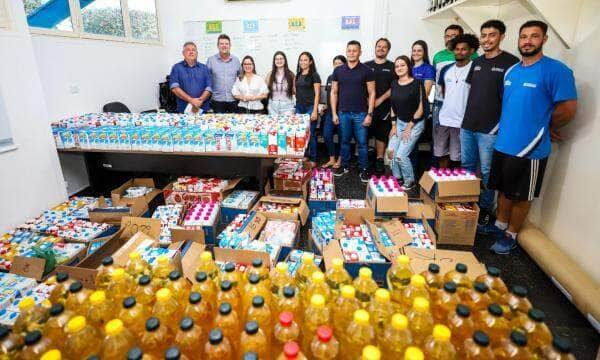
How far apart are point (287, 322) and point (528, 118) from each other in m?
2.29

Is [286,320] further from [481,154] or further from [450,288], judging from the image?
[481,154]

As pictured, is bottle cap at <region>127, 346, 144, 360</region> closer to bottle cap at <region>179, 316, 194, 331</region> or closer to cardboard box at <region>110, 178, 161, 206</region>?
bottle cap at <region>179, 316, 194, 331</region>

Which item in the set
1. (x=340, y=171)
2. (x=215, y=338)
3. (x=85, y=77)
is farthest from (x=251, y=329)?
(x=85, y=77)

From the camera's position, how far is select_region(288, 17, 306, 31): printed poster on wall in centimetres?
565

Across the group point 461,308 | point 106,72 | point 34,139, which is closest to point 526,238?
point 461,308

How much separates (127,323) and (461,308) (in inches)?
42.7

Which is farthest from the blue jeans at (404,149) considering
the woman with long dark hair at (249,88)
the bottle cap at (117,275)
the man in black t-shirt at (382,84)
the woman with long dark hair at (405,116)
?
the bottle cap at (117,275)

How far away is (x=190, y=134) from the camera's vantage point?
3227 millimetres

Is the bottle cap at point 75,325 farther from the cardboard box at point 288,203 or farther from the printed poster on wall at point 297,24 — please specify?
the printed poster on wall at point 297,24

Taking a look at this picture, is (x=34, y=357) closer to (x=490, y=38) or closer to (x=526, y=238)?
(x=526, y=238)

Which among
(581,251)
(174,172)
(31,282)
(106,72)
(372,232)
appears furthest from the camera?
(106,72)

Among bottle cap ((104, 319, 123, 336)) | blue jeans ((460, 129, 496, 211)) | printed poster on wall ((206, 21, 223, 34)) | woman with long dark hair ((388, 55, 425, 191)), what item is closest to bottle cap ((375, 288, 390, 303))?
bottle cap ((104, 319, 123, 336))

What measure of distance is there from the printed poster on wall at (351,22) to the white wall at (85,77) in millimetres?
3113

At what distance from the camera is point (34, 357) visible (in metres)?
1.01
